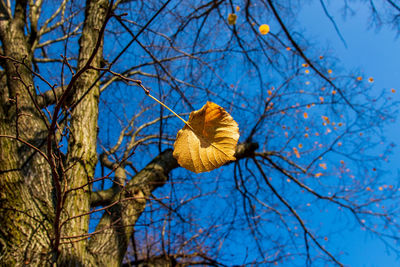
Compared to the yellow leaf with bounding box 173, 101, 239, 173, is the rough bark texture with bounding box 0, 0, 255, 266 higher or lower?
higher

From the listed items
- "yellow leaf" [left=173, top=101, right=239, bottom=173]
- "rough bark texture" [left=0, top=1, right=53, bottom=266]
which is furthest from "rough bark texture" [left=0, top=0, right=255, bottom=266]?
"yellow leaf" [left=173, top=101, right=239, bottom=173]

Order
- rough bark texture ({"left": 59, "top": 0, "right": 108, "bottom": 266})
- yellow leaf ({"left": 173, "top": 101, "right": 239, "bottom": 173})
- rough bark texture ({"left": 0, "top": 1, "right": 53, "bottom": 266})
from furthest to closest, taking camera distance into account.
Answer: rough bark texture ({"left": 59, "top": 0, "right": 108, "bottom": 266}), rough bark texture ({"left": 0, "top": 1, "right": 53, "bottom": 266}), yellow leaf ({"left": 173, "top": 101, "right": 239, "bottom": 173})

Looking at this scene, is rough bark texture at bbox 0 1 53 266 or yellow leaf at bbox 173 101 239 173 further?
rough bark texture at bbox 0 1 53 266

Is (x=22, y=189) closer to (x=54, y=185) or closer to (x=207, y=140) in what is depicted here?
(x=54, y=185)

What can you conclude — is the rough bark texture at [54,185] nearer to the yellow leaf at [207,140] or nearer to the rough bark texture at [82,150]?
the rough bark texture at [82,150]

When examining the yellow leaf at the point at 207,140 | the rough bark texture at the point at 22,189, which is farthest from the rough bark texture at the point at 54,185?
the yellow leaf at the point at 207,140

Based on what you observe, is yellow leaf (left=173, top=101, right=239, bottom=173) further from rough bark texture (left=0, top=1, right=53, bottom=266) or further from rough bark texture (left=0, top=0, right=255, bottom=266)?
rough bark texture (left=0, top=1, right=53, bottom=266)

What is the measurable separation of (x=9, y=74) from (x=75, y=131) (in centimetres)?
76

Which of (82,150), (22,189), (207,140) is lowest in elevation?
(207,140)

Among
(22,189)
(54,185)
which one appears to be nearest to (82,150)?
(54,185)

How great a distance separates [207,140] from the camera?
75 centimetres

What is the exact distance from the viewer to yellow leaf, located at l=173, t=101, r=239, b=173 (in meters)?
0.73

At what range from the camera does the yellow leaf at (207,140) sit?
728 mm

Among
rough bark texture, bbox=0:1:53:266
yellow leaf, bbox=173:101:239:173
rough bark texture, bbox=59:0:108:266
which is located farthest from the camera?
rough bark texture, bbox=59:0:108:266
